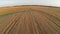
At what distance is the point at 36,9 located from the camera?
848mm

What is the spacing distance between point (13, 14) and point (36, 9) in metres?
0.19

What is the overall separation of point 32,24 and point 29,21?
36 mm

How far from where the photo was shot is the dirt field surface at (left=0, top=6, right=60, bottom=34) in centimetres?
61

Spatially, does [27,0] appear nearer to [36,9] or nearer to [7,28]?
[36,9]

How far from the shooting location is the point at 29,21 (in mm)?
685

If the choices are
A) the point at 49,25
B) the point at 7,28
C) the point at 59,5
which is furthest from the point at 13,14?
the point at 59,5

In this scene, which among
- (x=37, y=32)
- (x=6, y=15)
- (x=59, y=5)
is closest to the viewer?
(x=37, y=32)

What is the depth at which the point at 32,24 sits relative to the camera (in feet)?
2.16

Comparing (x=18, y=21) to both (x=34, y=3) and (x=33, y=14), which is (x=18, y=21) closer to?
(x=33, y=14)

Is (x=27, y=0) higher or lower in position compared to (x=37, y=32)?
higher

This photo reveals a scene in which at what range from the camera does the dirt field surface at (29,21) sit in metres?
0.61

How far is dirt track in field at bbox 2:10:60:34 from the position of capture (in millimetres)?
608

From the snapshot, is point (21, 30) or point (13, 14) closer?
point (21, 30)

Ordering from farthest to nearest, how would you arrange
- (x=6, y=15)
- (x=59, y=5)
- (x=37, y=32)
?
(x=59, y=5) < (x=6, y=15) < (x=37, y=32)
